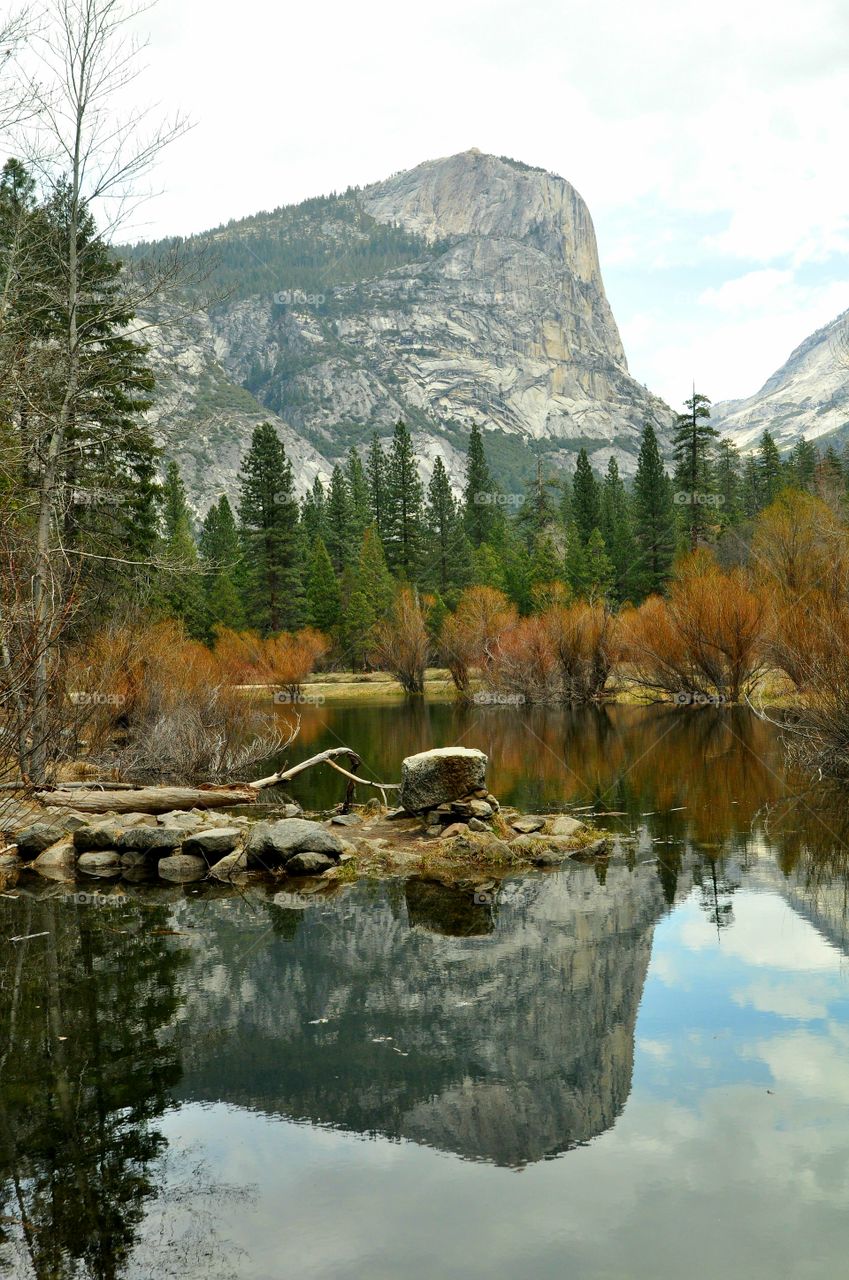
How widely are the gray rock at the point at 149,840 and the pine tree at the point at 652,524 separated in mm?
57171

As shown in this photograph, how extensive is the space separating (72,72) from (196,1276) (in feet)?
55.5

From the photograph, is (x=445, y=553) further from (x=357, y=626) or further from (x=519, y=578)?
(x=357, y=626)

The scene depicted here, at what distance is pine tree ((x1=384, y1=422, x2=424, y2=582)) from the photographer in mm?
75000

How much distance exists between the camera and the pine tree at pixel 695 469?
58562mm

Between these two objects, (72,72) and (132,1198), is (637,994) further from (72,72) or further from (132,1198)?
(72,72)

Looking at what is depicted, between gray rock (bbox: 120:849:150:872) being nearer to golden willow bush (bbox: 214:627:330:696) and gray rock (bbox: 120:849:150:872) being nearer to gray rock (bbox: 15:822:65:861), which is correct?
gray rock (bbox: 15:822:65:861)

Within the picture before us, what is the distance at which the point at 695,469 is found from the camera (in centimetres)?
6003

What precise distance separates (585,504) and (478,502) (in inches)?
437

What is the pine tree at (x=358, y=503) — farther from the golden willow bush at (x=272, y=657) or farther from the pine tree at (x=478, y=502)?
the golden willow bush at (x=272, y=657)

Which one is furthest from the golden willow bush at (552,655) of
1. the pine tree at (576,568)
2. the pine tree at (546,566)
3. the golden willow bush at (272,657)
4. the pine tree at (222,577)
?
the pine tree at (576,568)

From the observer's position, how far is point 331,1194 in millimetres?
4660

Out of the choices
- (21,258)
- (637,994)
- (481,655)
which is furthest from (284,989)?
(481,655)

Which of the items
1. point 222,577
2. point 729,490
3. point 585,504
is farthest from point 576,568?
point 222,577

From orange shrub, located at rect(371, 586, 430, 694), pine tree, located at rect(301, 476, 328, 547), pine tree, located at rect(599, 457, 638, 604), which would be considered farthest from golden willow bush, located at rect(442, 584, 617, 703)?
pine tree, located at rect(301, 476, 328, 547)
